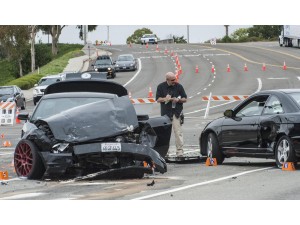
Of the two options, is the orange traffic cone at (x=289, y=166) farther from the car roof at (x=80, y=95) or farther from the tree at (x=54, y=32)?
the tree at (x=54, y=32)

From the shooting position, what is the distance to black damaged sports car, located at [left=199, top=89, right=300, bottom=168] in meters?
14.7

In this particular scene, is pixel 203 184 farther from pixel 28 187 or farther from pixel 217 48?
pixel 217 48

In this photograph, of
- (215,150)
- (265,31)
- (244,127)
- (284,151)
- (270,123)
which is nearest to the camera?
(284,151)

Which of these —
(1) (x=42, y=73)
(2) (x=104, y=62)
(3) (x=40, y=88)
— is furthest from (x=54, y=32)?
(3) (x=40, y=88)

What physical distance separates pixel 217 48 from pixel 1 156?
268 ft

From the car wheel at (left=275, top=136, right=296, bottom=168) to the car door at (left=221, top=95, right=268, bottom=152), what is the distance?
804 millimetres

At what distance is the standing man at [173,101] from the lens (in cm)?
1867

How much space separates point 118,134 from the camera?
14125 millimetres

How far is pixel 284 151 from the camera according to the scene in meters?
14.8

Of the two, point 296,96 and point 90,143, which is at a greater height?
point 296,96

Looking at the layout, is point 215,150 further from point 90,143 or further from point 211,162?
point 90,143

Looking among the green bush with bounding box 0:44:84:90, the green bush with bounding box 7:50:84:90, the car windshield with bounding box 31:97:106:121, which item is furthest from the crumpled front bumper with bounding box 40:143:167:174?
the green bush with bounding box 0:44:84:90

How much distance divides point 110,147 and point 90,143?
331 millimetres

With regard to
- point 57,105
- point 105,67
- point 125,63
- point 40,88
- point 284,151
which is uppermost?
point 57,105
